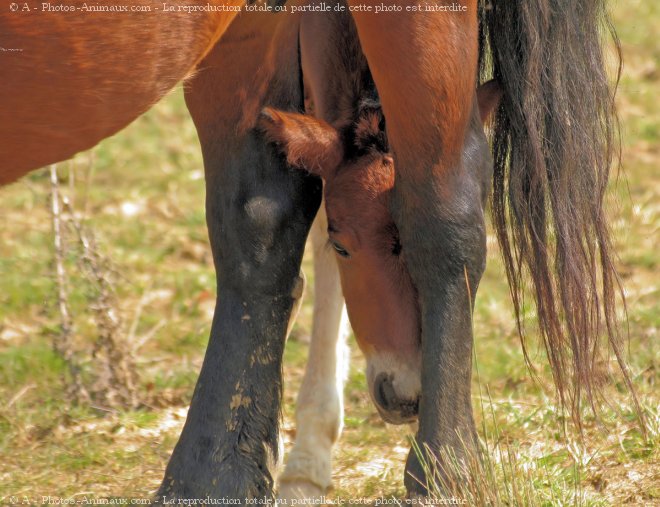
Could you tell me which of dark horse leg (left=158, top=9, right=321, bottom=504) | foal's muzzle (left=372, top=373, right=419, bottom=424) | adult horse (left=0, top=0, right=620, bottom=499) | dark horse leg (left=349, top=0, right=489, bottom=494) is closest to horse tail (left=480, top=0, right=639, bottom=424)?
adult horse (left=0, top=0, right=620, bottom=499)

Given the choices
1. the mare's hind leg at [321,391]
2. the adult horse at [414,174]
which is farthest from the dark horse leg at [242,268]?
the mare's hind leg at [321,391]

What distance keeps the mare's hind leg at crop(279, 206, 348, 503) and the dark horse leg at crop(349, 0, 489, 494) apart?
20.4 inches

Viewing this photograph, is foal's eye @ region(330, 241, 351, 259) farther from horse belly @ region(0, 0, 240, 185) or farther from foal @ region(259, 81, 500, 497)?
horse belly @ region(0, 0, 240, 185)

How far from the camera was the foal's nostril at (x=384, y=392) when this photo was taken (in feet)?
8.07

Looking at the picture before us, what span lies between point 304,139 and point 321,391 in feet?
2.75

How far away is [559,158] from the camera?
251cm

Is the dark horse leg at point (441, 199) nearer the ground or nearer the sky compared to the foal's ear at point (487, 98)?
nearer the ground

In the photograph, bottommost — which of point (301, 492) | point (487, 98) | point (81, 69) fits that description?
point (301, 492)

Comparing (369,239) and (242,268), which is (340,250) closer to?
(369,239)

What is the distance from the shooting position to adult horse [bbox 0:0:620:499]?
2.19 meters

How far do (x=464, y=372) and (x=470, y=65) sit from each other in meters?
0.67

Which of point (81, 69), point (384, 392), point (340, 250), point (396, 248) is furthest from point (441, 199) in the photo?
point (81, 69)

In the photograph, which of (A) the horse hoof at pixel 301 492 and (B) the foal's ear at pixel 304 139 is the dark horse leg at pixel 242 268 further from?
(A) the horse hoof at pixel 301 492

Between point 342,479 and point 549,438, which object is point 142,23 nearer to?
point 342,479
